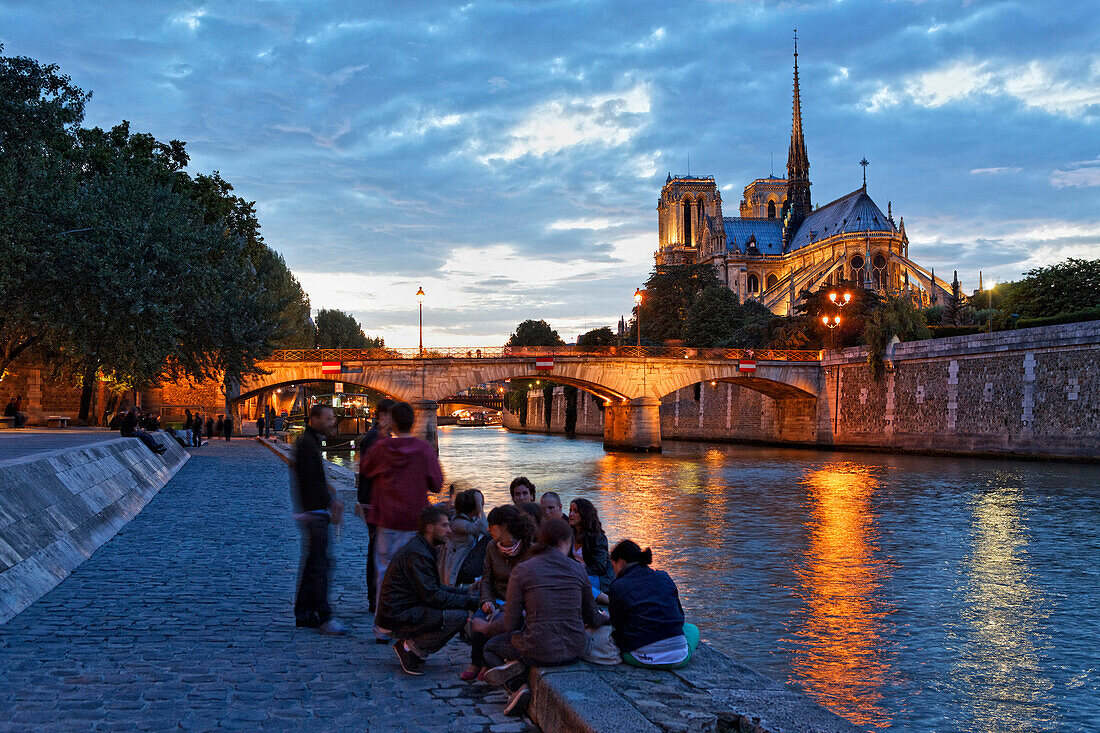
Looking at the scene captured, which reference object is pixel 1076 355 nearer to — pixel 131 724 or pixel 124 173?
pixel 124 173

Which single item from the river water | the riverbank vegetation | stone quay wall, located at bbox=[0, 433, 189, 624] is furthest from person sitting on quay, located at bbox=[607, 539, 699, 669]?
the riverbank vegetation

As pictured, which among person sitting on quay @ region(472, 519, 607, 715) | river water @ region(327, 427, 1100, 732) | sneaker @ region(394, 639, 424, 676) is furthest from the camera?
river water @ region(327, 427, 1100, 732)

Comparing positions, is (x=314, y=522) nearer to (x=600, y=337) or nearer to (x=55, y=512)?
(x=55, y=512)

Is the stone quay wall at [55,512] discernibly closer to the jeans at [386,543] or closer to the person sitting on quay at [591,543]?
the jeans at [386,543]

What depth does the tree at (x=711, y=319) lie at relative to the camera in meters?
83.9

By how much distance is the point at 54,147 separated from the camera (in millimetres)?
33312

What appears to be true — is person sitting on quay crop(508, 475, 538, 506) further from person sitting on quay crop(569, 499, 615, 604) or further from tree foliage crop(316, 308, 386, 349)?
tree foliage crop(316, 308, 386, 349)

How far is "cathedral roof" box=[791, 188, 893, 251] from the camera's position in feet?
376

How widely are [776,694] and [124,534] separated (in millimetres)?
10336

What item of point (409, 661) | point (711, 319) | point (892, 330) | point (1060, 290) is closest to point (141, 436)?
point (409, 661)

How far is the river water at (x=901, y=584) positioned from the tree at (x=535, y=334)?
90.6 meters

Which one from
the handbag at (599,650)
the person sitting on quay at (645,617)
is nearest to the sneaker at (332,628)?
the handbag at (599,650)

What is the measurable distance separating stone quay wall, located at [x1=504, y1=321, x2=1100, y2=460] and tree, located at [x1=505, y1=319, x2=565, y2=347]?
54.4 metres

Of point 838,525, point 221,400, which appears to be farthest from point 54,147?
point 838,525
